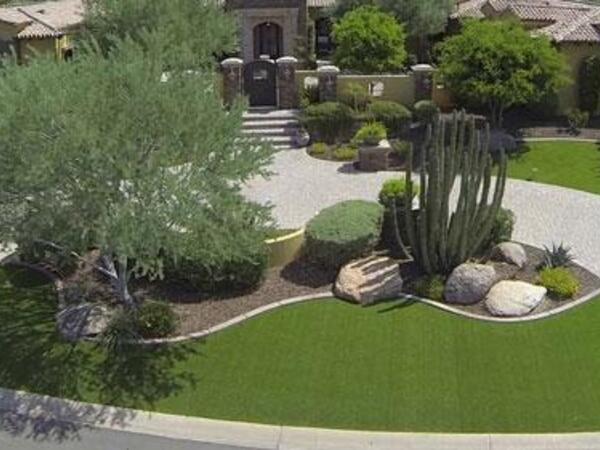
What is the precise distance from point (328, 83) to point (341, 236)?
12730 mm

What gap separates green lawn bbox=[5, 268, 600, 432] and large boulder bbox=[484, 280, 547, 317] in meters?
0.44

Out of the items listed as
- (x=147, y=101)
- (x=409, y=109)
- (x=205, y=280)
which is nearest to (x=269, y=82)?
(x=409, y=109)

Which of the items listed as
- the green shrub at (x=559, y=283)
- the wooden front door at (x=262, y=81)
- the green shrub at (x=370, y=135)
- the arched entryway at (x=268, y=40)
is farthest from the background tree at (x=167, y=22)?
the green shrub at (x=559, y=283)

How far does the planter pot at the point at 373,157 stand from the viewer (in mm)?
27906

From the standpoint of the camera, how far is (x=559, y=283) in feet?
62.3

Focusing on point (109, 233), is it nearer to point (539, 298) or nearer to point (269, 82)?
point (539, 298)

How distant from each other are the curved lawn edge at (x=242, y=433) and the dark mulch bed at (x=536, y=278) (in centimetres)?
435

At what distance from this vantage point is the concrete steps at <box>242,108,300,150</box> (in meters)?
30.4

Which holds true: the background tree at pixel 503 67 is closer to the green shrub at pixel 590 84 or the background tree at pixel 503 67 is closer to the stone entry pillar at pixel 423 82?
the stone entry pillar at pixel 423 82

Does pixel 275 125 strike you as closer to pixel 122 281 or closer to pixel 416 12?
pixel 416 12

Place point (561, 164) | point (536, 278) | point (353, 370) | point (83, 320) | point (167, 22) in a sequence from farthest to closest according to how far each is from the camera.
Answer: point (167, 22)
point (561, 164)
point (536, 278)
point (83, 320)
point (353, 370)

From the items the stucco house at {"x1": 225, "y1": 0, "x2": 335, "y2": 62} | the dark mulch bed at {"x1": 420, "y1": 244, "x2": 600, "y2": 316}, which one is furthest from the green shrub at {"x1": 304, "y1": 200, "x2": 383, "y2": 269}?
the stucco house at {"x1": 225, "y1": 0, "x2": 335, "y2": 62}

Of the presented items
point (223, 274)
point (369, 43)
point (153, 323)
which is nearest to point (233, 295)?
point (223, 274)

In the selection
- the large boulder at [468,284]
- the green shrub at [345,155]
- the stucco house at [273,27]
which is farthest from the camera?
the stucco house at [273,27]
